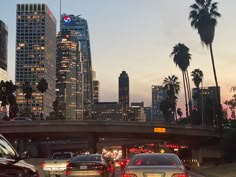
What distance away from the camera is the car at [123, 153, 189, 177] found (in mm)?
12672

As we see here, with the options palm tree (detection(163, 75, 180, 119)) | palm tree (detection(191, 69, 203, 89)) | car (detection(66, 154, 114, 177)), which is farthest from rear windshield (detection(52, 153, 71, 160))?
palm tree (detection(163, 75, 180, 119))

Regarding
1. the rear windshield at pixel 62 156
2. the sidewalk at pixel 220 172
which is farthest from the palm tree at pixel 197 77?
the rear windshield at pixel 62 156

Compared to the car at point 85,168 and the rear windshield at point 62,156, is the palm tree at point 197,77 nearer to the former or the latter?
the rear windshield at point 62,156

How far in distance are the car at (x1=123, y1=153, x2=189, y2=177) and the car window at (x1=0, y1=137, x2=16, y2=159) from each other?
4.36 meters

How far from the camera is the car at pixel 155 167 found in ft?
41.6

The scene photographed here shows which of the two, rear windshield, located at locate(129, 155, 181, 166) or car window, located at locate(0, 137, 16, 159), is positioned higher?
car window, located at locate(0, 137, 16, 159)

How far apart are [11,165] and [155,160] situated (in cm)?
626

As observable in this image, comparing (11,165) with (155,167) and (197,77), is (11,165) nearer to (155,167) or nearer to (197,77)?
(155,167)

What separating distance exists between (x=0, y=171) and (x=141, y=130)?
7560 cm

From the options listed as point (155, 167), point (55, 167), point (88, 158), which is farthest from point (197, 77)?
point (155, 167)

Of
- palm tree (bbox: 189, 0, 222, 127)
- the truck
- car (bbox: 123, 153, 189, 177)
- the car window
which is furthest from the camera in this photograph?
palm tree (bbox: 189, 0, 222, 127)

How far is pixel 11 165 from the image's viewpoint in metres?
8.09

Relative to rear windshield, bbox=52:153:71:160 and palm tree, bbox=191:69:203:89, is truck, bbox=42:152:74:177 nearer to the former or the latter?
rear windshield, bbox=52:153:71:160

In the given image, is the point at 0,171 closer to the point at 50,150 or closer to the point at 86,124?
the point at 86,124
